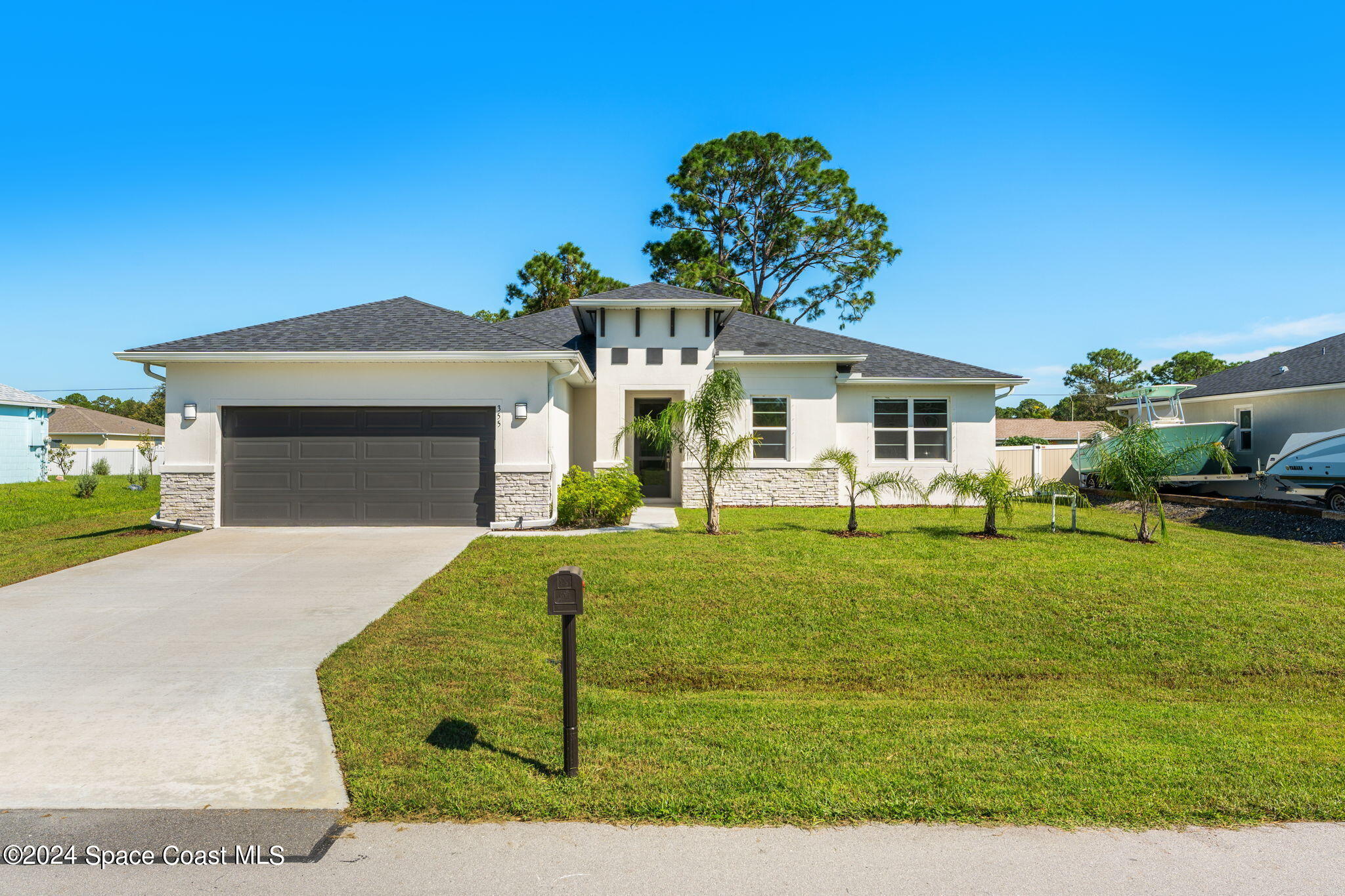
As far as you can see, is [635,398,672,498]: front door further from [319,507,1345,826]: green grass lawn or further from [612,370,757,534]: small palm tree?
[319,507,1345,826]: green grass lawn

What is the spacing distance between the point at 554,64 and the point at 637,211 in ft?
61.9

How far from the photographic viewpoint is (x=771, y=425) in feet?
56.0

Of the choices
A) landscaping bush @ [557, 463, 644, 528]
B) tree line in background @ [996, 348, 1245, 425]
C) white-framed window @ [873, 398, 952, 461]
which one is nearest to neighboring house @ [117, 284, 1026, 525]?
landscaping bush @ [557, 463, 644, 528]

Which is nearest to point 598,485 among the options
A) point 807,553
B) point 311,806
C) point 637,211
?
point 807,553

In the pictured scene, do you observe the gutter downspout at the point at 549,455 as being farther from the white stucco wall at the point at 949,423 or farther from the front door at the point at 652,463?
the white stucco wall at the point at 949,423

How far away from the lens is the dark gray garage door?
13.3 m

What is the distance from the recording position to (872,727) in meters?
4.83

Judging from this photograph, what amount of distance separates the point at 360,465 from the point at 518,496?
9.66 feet

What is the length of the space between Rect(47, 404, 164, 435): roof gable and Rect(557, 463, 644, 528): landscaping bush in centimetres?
3979

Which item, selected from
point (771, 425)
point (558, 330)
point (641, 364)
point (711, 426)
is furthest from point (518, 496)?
point (558, 330)

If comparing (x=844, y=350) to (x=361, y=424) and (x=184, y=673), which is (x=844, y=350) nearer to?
(x=361, y=424)

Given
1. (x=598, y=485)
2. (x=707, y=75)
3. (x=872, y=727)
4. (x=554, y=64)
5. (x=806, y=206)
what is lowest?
(x=872, y=727)

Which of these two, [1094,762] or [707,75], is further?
[707,75]

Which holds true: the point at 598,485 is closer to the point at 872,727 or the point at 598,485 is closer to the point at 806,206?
the point at 872,727
